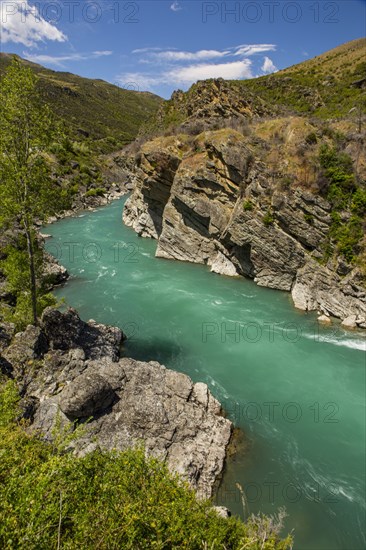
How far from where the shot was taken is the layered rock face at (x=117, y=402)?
47.7 feet

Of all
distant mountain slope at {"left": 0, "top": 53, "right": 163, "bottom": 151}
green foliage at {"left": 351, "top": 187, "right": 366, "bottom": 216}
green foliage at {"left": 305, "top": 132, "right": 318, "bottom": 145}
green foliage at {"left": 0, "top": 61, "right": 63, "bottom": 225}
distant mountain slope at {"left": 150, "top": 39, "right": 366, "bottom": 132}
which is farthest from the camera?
distant mountain slope at {"left": 0, "top": 53, "right": 163, "bottom": 151}

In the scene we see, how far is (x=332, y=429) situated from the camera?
54.7ft

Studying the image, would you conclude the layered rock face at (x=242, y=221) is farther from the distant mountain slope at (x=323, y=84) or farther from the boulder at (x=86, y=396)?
the distant mountain slope at (x=323, y=84)

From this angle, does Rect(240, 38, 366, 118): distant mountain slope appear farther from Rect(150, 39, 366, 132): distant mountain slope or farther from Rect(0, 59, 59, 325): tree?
Rect(0, 59, 59, 325): tree

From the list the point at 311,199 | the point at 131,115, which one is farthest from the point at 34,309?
the point at 131,115

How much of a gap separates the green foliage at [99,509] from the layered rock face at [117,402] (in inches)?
214

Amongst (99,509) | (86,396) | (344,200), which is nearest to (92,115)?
(344,200)

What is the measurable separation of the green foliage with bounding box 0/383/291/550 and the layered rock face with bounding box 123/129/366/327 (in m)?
22.7

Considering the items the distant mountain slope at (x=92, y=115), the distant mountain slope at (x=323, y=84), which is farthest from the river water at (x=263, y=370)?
the distant mountain slope at (x=92, y=115)

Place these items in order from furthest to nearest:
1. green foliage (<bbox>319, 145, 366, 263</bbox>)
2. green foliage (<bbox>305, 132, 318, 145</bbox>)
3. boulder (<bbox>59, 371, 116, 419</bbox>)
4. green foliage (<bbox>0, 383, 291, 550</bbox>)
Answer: green foliage (<bbox>305, 132, 318, 145</bbox>)
green foliage (<bbox>319, 145, 366, 263</bbox>)
boulder (<bbox>59, 371, 116, 419</bbox>)
green foliage (<bbox>0, 383, 291, 550</bbox>)

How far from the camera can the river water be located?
1332cm

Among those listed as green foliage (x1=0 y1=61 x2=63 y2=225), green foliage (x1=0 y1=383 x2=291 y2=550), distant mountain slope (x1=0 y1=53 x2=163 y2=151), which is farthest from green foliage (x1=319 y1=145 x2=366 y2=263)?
distant mountain slope (x1=0 y1=53 x2=163 y2=151)

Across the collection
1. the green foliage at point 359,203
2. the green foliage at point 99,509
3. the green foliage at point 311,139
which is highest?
the green foliage at point 311,139

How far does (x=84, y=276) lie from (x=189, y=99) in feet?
147
